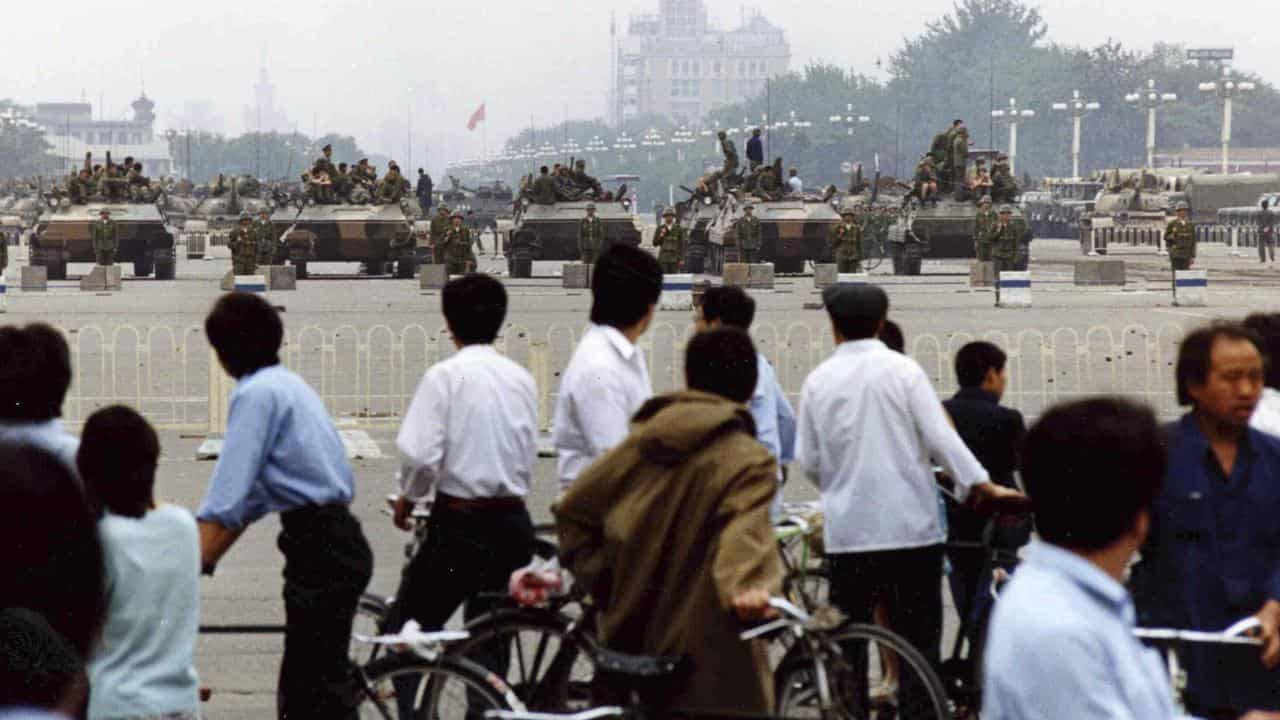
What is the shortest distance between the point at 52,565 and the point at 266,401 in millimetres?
3910

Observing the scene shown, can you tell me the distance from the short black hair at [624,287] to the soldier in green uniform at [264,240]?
42.3 meters

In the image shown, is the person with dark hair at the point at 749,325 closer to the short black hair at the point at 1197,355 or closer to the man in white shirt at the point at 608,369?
the man in white shirt at the point at 608,369

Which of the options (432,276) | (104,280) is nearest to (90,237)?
(104,280)

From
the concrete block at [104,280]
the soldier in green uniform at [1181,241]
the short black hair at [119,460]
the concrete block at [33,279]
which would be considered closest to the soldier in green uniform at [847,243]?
the soldier in green uniform at [1181,241]

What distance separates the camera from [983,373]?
28.3 feet

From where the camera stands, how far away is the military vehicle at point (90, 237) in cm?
5019

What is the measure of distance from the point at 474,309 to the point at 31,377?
1776 mm

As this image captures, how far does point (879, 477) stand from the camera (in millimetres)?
7488

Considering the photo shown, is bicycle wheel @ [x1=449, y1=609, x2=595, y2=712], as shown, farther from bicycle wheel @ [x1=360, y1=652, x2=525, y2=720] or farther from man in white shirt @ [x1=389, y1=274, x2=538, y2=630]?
man in white shirt @ [x1=389, y1=274, x2=538, y2=630]

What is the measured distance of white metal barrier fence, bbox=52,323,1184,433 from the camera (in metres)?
19.9

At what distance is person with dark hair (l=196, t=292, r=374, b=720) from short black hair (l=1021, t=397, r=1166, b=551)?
3.34m

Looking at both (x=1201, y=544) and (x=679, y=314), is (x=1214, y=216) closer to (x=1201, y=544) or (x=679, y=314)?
(x=679, y=314)

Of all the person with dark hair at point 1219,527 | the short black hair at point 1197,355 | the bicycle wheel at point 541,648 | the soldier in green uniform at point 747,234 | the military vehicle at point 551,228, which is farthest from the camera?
the military vehicle at point 551,228

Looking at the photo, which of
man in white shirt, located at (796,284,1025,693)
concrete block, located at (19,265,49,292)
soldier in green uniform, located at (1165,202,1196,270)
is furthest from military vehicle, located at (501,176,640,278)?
man in white shirt, located at (796,284,1025,693)
